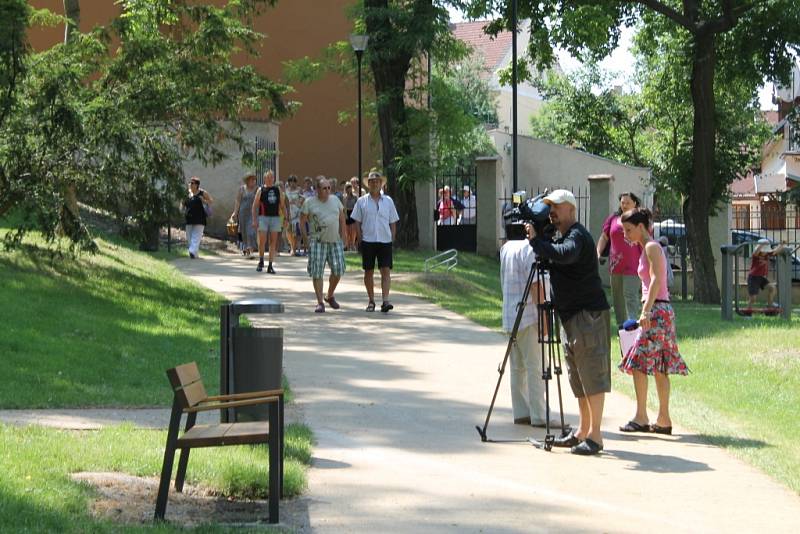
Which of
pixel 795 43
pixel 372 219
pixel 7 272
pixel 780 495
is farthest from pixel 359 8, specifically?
pixel 780 495

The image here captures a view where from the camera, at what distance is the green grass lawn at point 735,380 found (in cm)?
938

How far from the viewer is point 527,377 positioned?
9.84 m

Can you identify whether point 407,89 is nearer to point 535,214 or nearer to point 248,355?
point 535,214

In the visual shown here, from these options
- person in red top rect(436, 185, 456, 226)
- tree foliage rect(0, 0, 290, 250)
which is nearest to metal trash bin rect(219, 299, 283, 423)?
tree foliage rect(0, 0, 290, 250)

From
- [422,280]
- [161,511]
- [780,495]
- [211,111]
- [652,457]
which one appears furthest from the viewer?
[422,280]

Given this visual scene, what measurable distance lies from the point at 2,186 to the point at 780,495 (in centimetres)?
1116

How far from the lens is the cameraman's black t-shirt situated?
8766 mm

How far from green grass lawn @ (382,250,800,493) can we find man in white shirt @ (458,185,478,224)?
37.7 feet

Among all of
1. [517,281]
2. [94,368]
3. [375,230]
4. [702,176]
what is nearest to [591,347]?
[517,281]

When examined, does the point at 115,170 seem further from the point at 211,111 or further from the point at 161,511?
the point at 161,511

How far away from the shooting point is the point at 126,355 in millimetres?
12133

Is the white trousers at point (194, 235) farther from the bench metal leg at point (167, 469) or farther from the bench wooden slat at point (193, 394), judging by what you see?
the bench metal leg at point (167, 469)

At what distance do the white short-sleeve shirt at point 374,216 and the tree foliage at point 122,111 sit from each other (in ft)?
8.44

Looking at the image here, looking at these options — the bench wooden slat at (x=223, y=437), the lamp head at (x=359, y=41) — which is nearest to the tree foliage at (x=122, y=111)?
the lamp head at (x=359, y=41)
